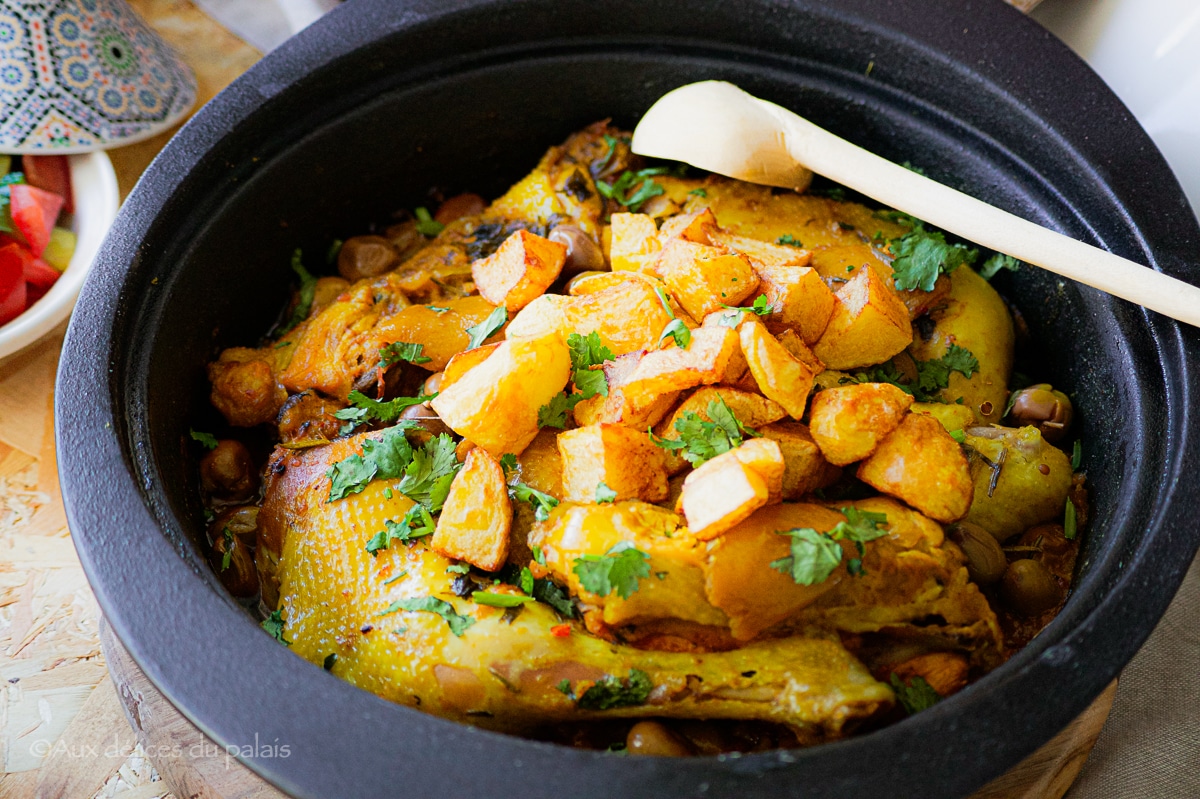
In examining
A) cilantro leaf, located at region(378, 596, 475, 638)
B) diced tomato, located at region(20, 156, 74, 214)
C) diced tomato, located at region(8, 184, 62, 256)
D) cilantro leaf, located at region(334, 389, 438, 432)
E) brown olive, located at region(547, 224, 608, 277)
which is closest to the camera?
cilantro leaf, located at region(378, 596, 475, 638)

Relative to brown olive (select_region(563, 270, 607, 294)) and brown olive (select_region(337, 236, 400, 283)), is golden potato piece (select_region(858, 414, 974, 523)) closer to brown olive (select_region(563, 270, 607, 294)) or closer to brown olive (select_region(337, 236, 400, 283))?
brown olive (select_region(563, 270, 607, 294))

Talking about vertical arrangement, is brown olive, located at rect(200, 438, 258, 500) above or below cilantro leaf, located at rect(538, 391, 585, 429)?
below

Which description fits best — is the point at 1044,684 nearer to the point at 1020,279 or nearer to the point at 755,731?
the point at 755,731

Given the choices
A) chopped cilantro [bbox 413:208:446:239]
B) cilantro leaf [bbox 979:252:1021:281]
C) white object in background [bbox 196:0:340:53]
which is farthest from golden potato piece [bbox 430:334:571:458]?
white object in background [bbox 196:0:340:53]

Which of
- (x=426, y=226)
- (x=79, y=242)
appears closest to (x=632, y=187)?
(x=426, y=226)

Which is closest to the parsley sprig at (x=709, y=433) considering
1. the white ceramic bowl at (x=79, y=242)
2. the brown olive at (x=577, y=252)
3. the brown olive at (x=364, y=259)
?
the brown olive at (x=577, y=252)

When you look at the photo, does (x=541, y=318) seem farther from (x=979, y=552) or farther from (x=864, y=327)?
(x=979, y=552)
